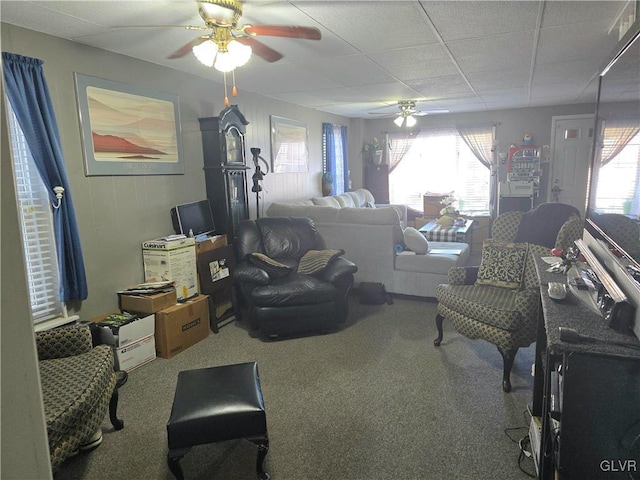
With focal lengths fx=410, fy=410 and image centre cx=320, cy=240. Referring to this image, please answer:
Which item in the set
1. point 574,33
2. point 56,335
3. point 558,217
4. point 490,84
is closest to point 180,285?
point 56,335

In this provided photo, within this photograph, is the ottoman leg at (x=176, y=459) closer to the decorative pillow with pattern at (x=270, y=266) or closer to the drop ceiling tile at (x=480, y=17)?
the decorative pillow with pattern at (x=270, y=266)

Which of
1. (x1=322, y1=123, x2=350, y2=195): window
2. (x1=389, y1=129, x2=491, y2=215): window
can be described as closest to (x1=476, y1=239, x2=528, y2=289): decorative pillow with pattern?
(x1=322, y1=123, x2=350, y2=195): window

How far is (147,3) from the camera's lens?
2.18 m

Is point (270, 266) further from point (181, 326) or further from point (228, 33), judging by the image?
point (228, 33)

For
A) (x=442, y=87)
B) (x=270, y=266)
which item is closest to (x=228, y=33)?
(x=270, y=266)

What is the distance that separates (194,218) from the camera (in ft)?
12.5

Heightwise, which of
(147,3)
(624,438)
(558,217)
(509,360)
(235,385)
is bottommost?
(509,360)

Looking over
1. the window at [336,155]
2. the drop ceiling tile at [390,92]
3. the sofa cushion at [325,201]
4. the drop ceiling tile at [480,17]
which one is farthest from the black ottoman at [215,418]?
the window at [336,155]

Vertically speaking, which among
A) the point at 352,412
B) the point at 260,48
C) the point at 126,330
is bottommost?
the point at 352,412

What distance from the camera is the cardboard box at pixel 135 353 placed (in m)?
2.90

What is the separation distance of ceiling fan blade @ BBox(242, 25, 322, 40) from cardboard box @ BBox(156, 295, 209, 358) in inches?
83.8

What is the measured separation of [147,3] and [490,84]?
3740mm

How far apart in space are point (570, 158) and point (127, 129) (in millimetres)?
6361

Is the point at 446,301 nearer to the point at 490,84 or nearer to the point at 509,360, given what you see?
the point at 509,360
